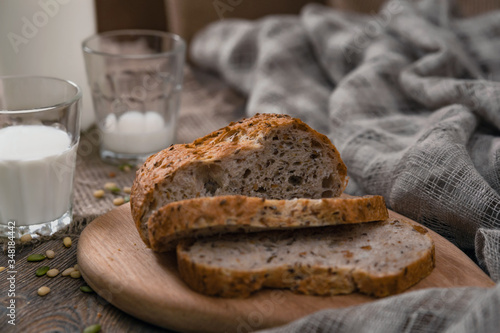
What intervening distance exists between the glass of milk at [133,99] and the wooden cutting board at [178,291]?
3.75ft

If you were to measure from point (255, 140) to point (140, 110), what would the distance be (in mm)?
1420

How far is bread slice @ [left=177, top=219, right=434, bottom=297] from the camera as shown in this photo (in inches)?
77.0

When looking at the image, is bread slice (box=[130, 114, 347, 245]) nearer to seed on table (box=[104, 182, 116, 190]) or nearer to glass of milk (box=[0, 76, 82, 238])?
glass of milk (box=[0, 76, 82, 238])

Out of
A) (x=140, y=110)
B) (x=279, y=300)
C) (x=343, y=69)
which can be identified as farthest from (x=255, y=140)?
(x=343, y=69)

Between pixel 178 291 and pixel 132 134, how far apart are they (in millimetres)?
1616

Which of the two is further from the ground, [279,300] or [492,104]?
[492,104]

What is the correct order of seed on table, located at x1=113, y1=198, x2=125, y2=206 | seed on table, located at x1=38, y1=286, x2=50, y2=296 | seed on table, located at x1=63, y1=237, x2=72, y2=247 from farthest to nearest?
seed on table, located at x1=113, y1=198, x2=125, y2=206
seed on table, located at x1=63, y1=237, x2=72, y2=247
seed on table, located at x1=38, y1=286, x2=50, y2=296

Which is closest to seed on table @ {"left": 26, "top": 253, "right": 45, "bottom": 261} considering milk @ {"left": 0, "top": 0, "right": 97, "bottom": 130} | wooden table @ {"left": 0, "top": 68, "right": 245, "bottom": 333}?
wooden table @ {"left": 0, "top": 68, "right": 245, "bottom": 333}

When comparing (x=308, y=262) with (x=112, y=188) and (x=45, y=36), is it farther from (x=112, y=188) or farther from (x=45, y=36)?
(x=45, y=36)

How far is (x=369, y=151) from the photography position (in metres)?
3.02

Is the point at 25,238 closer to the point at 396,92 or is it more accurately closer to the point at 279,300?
the point at 279,300

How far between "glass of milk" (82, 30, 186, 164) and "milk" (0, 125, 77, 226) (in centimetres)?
84

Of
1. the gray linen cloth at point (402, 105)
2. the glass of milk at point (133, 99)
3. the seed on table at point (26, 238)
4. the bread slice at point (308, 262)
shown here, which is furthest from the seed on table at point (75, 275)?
the glass of milk at point (133, 99)

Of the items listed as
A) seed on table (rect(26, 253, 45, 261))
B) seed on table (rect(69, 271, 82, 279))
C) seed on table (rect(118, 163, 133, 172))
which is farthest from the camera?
seed on table (rect(118, 163, 133, 172))
